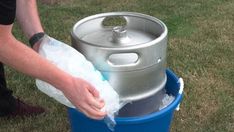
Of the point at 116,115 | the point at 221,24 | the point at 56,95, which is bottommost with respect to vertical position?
the point at 221,24

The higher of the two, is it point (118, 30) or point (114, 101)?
point (118, 30)

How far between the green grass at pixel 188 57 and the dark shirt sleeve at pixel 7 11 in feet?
3.76

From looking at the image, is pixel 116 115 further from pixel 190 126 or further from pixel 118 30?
pixel 190 126

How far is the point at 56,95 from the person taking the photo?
4.80 ft

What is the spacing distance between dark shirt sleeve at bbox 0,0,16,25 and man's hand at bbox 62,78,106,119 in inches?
9.9

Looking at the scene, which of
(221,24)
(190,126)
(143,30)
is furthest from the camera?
(221,24)

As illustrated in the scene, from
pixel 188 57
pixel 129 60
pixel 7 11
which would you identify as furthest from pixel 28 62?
pixel 188 57

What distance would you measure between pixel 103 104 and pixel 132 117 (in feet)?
0.60

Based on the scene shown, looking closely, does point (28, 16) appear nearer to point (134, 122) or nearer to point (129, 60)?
point (129, 60)

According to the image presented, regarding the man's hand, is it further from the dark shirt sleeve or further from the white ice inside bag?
the dark shirt sleeve

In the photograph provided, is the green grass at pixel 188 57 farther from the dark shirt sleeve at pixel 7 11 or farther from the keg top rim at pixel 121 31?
the dark shirt sleeve at pixel 7 11

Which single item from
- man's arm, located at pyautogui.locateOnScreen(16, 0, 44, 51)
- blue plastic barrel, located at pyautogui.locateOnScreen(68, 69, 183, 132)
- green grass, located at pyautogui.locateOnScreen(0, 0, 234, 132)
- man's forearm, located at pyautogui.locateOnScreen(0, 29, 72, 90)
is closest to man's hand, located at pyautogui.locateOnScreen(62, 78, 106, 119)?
man's forearm, located at pyautogui.locateOnScreen(0, 29, 72, 90)

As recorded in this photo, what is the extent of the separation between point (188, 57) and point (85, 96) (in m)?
1.75

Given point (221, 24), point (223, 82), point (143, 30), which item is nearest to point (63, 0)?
point (221, 24)
